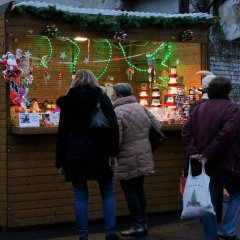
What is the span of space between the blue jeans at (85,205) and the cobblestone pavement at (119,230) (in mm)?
687

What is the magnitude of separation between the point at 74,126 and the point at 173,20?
267 cm

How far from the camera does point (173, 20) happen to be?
7465mm

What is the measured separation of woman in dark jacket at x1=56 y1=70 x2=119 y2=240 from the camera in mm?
5402

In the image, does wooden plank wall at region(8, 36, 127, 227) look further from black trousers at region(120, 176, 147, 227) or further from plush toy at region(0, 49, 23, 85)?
black trousers at region(120, 176, 147, 227)

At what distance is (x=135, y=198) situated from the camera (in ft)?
19.7

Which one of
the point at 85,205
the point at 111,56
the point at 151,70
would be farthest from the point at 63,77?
the point at 85,205

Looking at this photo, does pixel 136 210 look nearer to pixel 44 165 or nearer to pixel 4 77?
pixel 44 165

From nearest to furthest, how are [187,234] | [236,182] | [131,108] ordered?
[236,182], [131,108], [187,234]

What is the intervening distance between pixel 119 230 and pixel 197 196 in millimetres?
1733

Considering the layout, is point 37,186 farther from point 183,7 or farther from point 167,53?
point 183,7

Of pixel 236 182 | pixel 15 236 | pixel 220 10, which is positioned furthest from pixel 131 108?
pixel 220 10

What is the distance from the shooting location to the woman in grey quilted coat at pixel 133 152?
5918mm

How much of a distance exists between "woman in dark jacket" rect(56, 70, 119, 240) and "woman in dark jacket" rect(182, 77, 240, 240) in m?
0.76

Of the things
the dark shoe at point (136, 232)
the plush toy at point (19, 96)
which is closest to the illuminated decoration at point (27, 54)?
the plush toy at point (19, 96)
